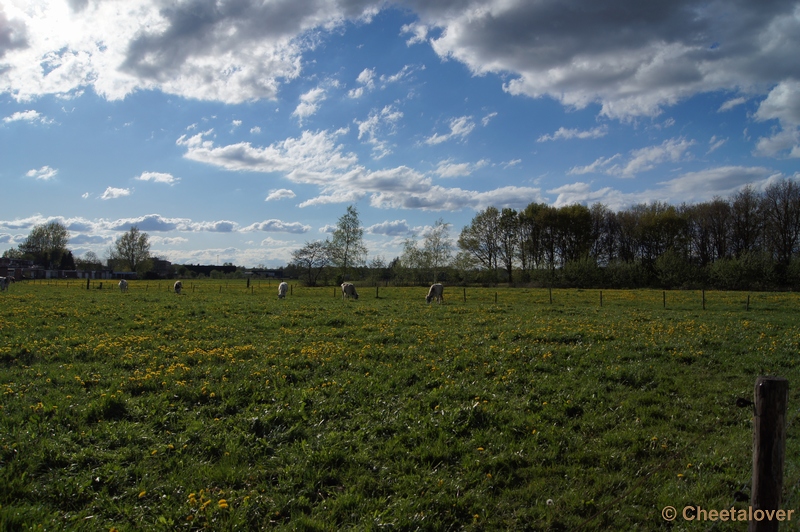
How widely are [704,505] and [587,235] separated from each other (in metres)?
88.5

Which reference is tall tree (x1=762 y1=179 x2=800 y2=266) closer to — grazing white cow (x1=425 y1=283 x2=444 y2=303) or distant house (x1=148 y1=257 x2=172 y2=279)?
grazing white cow (x1=425 y1=283 x2=444 y2=303)

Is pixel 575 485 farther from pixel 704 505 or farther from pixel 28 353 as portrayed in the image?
pixel 28 353

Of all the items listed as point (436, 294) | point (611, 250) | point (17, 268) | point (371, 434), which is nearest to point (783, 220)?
point (611, 250)

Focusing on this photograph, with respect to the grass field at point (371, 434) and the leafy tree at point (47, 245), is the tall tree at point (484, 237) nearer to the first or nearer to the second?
the grass field at point (371, 434)

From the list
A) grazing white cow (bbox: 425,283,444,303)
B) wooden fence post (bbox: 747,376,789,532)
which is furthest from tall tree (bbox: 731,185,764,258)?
wooden fence post (bbox: 747,376,789,532)

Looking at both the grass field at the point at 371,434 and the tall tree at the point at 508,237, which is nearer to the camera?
the grass field at the point at 371,434

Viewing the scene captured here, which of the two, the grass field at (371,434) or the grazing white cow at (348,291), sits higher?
the grazing white cow at (348,291)

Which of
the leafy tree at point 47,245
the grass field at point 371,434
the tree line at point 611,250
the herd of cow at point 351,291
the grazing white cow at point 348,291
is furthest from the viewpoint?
the leafy tree at point 47,245

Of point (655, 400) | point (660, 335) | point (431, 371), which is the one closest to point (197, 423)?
point (431, 371)

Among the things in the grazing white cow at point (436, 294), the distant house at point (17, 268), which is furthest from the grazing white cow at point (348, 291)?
the distant house at point (17, 268)

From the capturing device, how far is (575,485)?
20.0ft

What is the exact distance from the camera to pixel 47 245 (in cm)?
12875

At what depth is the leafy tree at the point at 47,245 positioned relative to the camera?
128 m

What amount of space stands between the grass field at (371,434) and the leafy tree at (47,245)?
138419mm
